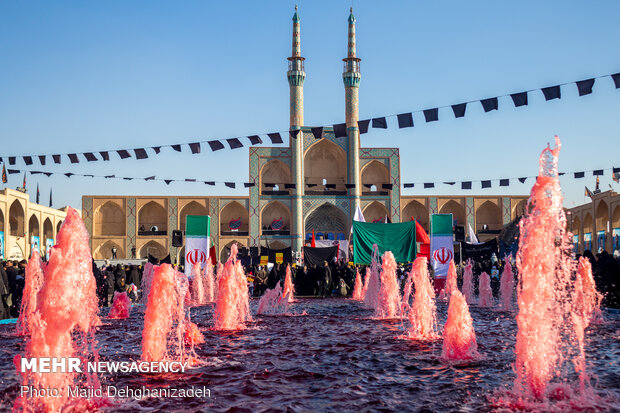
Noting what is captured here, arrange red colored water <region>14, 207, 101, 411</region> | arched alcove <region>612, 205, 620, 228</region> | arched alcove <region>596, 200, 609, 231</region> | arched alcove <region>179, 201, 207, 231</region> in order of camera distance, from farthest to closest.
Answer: arched alcove <region>179, 201, 207, 231</region>
arched alcove <region>596, 200, 609, 231</region>
arched alcove <region>612, 205, 620, 228</region>
red colored water <region>14, 207, 101, 411</region>

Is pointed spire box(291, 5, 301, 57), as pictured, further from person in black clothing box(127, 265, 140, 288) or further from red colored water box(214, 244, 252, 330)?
red colored water box(214, 244, 252, 330)

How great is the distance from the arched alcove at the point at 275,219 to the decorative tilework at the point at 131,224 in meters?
7.32

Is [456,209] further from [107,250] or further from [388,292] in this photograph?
[388,292]

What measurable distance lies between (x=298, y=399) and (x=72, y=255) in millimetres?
1969

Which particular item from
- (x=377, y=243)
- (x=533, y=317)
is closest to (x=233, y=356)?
(x=533, y=317)

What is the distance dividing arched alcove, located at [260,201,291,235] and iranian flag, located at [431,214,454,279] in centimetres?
1972

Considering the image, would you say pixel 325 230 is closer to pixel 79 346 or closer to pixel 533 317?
pixel 79 346

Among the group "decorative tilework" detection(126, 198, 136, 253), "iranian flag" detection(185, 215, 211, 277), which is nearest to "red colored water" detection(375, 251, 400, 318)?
"iranian flag" detection(185, 215, 211, 277)

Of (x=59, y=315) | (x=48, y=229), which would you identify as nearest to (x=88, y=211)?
(x=48, y=229)

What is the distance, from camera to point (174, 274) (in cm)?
590

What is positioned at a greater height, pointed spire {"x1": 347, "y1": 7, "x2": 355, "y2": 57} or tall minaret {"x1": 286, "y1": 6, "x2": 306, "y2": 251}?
pointed spire {"x1": 347, "y1": 7, "x2": 355, "y2": 57}

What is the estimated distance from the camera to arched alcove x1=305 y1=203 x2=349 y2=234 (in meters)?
33.3

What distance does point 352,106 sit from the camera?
31656 millimetres

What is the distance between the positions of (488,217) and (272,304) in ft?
89.9
